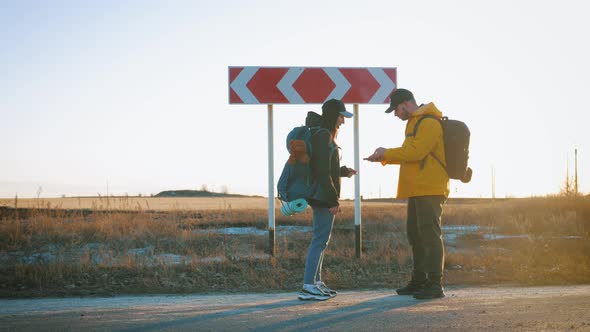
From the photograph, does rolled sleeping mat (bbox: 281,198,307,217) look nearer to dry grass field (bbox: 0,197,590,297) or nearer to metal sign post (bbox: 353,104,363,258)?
dry grass field (bbox: 0,197,590,297)

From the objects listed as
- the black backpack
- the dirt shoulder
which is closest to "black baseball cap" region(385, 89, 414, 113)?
the black backpack

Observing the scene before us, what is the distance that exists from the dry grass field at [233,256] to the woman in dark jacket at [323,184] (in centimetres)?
96

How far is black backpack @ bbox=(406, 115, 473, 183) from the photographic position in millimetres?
6031

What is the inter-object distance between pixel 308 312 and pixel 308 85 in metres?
4.43

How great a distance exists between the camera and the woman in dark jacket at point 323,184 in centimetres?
577

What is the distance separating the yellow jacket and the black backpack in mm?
53

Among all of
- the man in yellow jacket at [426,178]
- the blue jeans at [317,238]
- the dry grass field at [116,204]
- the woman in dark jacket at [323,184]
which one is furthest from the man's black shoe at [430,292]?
the dry grass field at [116,204]

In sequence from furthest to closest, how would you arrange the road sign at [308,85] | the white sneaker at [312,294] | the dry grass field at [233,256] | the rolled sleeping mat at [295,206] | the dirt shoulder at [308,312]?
the road sign at [308,85]
the dry grass field at [233,256]
the white sneaker at [312,294]
the rolled sleeping mat at [295,206]
the dirt shoulder at [308,312]

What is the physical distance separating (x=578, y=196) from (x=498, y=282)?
18708 mm

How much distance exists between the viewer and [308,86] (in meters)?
8.82

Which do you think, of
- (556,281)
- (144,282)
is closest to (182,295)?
(144,282)

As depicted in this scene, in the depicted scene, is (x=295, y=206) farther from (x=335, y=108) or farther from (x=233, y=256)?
(x=233, y=256)

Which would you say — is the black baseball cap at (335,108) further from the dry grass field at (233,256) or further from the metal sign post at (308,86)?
the metal sign post at (308,86)

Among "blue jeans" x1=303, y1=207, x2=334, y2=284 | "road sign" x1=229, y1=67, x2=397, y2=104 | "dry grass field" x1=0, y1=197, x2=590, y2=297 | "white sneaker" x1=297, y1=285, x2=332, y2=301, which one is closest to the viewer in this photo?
"white sneaker" x1=297, y1=285, x2=332, y2=301
